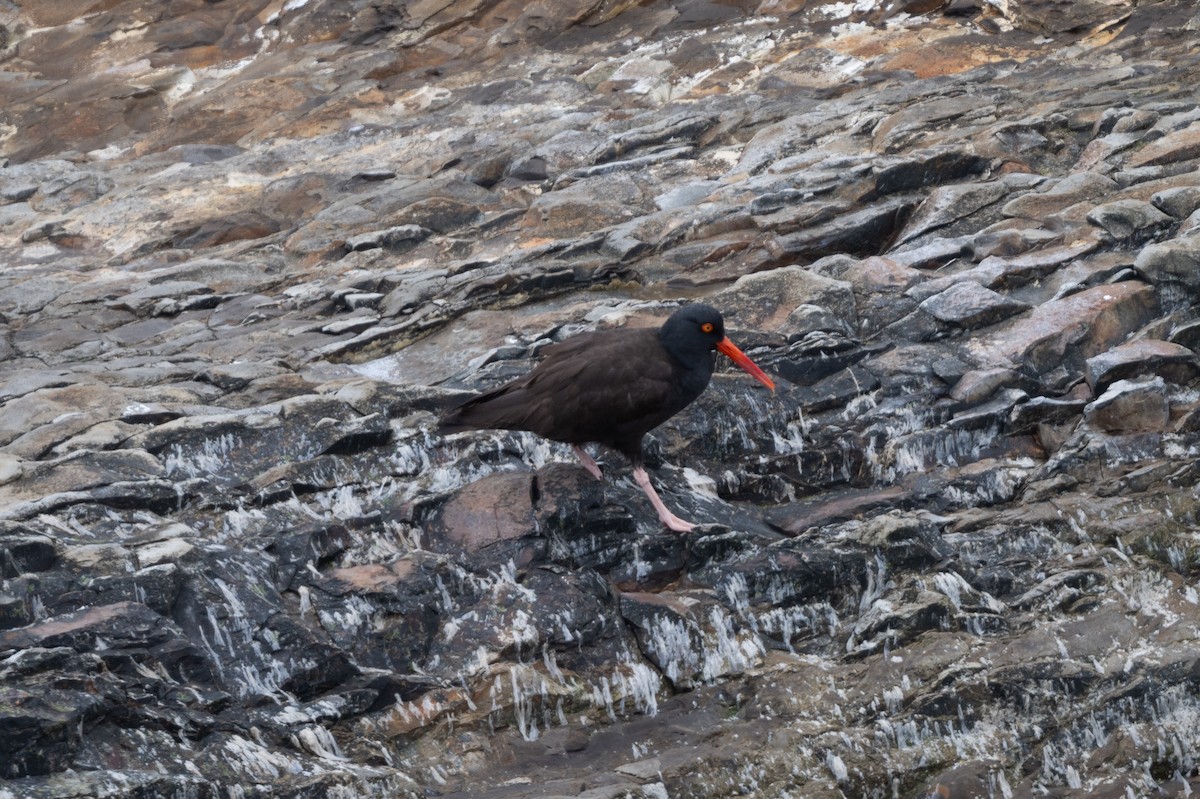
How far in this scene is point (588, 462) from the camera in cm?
757

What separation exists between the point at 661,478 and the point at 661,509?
24.5 inches

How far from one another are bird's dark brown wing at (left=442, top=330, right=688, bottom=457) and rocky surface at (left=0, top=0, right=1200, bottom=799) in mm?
387

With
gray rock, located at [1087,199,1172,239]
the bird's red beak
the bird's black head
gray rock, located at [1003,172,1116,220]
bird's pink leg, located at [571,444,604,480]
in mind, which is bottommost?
gray rock, located at [1003,172,1116,220]

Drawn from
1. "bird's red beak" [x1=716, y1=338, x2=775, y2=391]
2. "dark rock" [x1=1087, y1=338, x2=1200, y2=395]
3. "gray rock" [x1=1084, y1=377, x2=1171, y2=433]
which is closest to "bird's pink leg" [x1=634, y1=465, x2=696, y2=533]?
"bird's red beak" [x1=716, y1=338, x2=775, y2=391]

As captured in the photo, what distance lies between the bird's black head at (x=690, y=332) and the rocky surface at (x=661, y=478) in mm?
896

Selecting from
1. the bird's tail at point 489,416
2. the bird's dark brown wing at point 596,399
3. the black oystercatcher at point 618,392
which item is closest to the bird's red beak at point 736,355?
the black oystercatcher at point 618,392

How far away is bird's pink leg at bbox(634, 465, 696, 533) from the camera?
723 cm

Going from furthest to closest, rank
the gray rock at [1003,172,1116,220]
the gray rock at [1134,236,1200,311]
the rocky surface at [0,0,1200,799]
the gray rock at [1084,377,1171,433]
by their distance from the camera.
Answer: the gray rock at [1003,172,1116,220] < the gray rock at [1134,236,1200,311] < the gray rock at [1084,377,1171,433] < the rocky surface at [0,0,1200,799]

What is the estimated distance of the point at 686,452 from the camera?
26.9ft

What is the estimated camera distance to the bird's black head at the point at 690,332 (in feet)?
24.1

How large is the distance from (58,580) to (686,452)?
12.3ft

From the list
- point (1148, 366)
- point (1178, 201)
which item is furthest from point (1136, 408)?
point (1178, 201)

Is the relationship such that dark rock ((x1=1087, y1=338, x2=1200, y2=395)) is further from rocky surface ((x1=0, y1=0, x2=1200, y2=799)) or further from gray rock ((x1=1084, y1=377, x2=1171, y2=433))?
gray rock ((x1=1084, y1=377, x2=1171, y2=433))

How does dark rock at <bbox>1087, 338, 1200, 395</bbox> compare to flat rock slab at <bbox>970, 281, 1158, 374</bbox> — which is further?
flat rock slab at <bbox>970, 281, 1158, 374</bbox>
